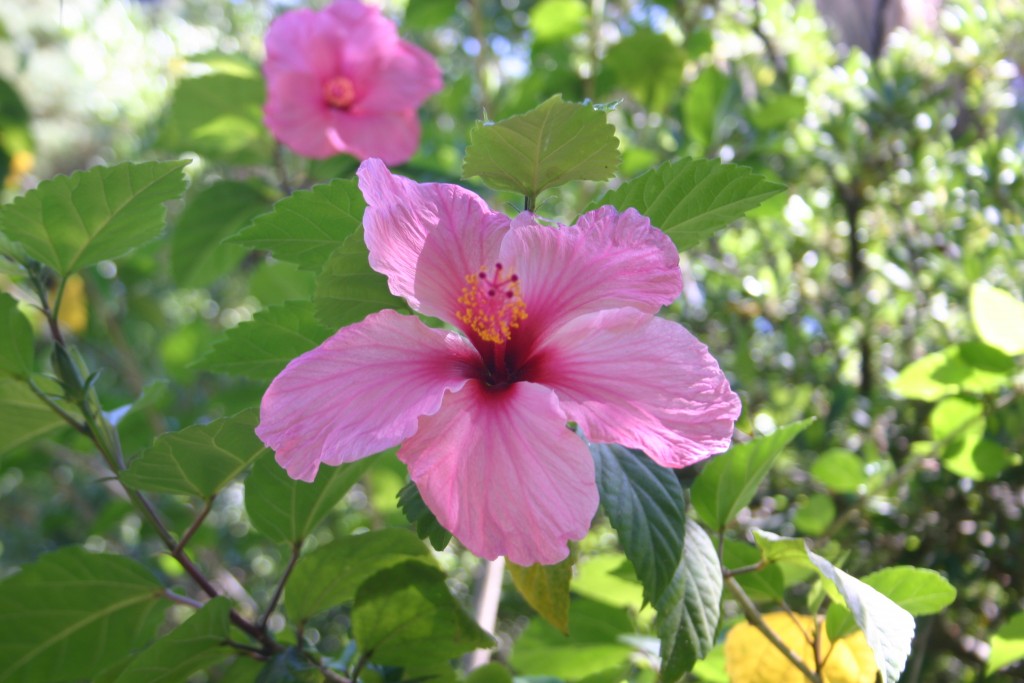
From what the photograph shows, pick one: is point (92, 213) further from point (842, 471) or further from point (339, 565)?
point (842, 471)

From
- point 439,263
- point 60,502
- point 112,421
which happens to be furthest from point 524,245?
point 60,502

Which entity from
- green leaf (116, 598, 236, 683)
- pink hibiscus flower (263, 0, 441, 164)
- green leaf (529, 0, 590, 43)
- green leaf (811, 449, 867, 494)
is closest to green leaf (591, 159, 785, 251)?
green leaf (116, 598, 236, 683)

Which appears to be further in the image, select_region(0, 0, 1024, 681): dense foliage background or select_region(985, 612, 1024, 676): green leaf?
select_region(0, 0, 1024, 681): dense foliage background

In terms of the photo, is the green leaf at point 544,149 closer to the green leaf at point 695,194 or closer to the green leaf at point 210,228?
the green leaf at point 695,194

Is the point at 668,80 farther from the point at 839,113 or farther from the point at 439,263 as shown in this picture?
the point at 439,263

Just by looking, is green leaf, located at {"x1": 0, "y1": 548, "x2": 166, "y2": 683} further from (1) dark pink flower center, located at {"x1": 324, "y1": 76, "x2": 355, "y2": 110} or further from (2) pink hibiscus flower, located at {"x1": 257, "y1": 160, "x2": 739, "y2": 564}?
(1) dark pink flower center, located at {"x1": 324, "y1": 76, "x2": 355, "y2": 110}

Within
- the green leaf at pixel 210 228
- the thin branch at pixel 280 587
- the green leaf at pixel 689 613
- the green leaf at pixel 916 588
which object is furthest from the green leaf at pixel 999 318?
the green leaf at pixel 210 228
